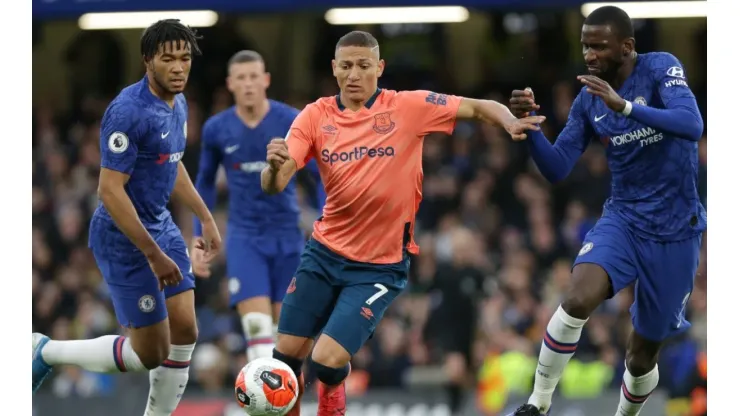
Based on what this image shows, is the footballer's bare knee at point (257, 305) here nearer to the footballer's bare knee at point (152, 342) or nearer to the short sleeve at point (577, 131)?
the footballer's bare knee at point (152, 342)

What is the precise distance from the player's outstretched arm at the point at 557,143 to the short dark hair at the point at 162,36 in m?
2.22

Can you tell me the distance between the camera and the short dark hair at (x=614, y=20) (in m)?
8.27

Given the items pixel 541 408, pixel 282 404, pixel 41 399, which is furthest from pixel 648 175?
pixel 41 399

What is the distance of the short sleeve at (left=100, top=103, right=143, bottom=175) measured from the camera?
846 cm

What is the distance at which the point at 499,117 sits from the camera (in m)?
8.07

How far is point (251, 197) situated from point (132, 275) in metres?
2.12

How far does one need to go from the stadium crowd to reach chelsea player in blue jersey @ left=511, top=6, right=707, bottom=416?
17.4 feet

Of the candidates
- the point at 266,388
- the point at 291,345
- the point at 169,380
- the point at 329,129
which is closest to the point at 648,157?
the point at 329,129

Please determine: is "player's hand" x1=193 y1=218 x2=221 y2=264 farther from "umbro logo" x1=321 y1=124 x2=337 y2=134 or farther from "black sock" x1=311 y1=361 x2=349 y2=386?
"black sock" x1=311 y1=361 x2=349 y2=386

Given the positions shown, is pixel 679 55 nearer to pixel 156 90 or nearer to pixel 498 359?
pixel 498 359

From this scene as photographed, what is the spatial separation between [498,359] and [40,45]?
32.6ft

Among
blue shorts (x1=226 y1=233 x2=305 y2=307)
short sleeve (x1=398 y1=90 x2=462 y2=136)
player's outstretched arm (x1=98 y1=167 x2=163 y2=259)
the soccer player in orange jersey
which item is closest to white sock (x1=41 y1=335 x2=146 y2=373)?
player's outstretched arm (x1=98 y1=167 x2=163 y2=259)

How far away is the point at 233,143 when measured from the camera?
10.9 meters

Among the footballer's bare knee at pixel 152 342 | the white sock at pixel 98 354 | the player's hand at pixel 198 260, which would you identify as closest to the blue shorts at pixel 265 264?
the player's hand at pixel 198 260
